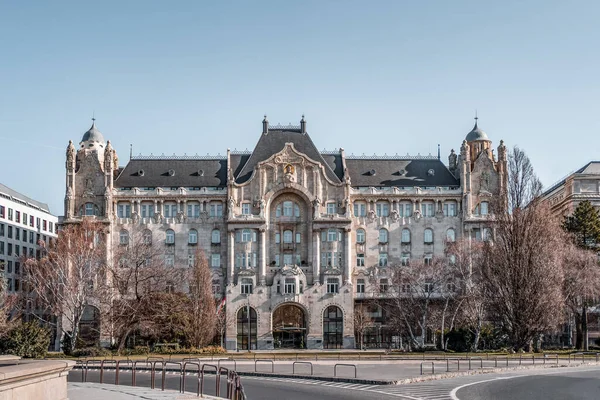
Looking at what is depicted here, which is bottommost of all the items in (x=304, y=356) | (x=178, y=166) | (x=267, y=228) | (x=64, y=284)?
(x=304, y=356)

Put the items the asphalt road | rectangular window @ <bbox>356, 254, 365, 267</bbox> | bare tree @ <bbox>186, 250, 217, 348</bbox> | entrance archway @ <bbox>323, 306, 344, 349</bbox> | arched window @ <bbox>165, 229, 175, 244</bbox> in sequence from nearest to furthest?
the asphalt road, bare tree @ <bbox>186, 250, 217, 348</bbox>, entrance archway @ <bbox>323, 306, 344, 349</bbox>, rectangular window @ <bbox>356, 254, 365, 267</bbox>, arched window @ <bbox>165, 229, 175, 244</bbox>

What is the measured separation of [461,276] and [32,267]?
159ft

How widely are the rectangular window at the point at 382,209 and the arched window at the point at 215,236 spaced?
2117 cm

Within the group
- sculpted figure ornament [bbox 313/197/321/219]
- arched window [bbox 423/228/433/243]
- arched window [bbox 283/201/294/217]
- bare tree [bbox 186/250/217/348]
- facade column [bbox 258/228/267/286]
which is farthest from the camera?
arched window [bbox 423/228/433/243]

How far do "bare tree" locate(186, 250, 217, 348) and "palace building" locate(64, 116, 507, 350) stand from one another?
19.8 metres

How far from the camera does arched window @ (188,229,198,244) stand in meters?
127

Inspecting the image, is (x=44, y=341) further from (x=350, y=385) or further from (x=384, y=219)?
(x=384, y=219)

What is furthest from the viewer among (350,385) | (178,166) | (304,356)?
(178,166)

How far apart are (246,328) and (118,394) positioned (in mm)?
85591

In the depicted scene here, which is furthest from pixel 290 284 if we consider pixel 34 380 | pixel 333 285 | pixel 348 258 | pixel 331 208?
pixel 34 380

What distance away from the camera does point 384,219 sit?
12838 centimetres

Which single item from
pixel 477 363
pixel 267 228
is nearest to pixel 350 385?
pixel 477 363

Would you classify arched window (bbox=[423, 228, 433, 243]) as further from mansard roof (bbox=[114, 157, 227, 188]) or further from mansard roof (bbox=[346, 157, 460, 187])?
mansard roof (bbox=[114, 157, 227, 188])

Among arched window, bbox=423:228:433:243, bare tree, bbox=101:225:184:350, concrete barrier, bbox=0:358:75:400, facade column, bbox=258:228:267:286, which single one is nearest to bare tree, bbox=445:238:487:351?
arched window, bbox=423:228:433:243
